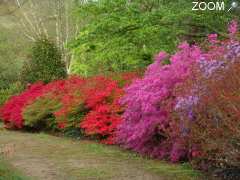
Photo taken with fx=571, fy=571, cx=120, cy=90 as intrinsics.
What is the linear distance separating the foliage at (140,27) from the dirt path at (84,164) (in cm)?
419

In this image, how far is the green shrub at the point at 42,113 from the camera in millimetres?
16797

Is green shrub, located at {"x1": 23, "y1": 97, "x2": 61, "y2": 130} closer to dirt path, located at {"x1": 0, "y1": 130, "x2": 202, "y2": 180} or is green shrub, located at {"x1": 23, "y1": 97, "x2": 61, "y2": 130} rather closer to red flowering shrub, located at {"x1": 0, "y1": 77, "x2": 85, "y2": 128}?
red flowering shrub, located at {"x1": 0, "y1": 77, "x2": 85, "y2": 128}

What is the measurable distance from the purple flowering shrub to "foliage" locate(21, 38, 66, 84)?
36.5ft

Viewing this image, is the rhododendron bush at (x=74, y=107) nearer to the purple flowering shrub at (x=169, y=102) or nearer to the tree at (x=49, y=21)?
the purple flowering shrub at (x=169, y=102)

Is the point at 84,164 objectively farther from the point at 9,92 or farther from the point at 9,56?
the point at 9,56

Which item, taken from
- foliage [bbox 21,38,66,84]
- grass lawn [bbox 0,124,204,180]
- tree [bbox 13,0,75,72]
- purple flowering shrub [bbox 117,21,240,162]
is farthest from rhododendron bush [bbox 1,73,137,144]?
tree [bbox 13,0,75,72]

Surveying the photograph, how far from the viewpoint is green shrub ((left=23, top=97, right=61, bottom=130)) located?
1680cm

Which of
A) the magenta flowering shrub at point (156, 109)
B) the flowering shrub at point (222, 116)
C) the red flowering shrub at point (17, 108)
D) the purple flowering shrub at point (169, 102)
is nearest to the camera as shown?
the flowering shrub at point (222, 116)

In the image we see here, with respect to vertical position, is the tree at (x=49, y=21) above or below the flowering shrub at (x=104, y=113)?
above

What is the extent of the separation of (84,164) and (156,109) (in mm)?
1791

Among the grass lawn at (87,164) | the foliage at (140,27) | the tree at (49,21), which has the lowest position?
the grass lawn at (87,164)

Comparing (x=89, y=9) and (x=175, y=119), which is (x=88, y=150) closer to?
(x=175, y=119)

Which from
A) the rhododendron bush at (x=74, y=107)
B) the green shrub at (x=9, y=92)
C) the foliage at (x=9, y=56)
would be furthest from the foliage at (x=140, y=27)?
the foliage at (x=9, y=56)

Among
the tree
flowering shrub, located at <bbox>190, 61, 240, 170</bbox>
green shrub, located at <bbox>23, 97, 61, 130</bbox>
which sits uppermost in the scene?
the tree
